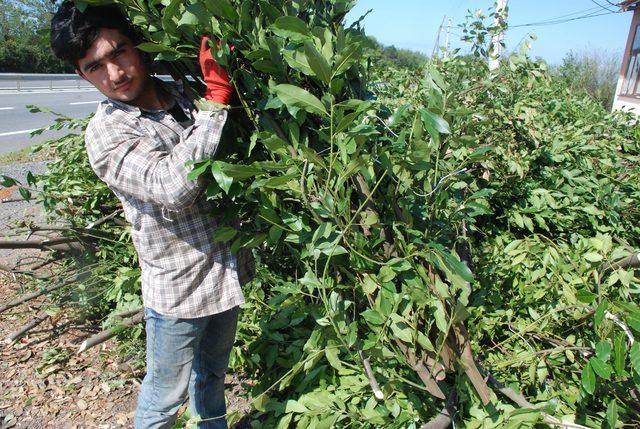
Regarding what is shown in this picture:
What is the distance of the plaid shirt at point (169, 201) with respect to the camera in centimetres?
141

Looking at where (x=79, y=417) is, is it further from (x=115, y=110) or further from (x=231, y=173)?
(x=231, y=173)

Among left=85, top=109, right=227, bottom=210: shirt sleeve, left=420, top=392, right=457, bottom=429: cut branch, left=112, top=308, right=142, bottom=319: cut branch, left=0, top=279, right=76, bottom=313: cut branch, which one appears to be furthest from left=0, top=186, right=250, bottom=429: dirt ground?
left=85, top=109, right=227, bottom=210: shirt sleeve

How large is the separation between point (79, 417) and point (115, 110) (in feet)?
5.76

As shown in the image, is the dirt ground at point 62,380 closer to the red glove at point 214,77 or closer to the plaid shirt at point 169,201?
the plaid shirt at point 169,201

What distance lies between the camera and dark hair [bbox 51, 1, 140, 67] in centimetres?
150

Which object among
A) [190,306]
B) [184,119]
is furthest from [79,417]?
[184,119]

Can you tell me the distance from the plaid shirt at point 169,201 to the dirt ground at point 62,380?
37.6 inches

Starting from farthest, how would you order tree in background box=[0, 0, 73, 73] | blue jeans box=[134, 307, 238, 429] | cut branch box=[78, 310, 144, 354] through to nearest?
tree in background box=[0, 0, 73, 73] → cut branch box=[78, 310, 144, 354] → blue jeans box=[134, 307, 238, 429]

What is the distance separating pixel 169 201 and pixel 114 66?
0.50 m

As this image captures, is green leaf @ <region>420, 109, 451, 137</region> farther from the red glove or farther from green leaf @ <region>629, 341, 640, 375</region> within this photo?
green leaf @ <region>629, 341, 640, 375</region>

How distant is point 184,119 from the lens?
1.76 metres

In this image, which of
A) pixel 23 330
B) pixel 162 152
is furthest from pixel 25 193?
pixel 162 152

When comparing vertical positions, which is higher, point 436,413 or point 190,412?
point 436,413

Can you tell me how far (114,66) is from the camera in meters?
1.56
